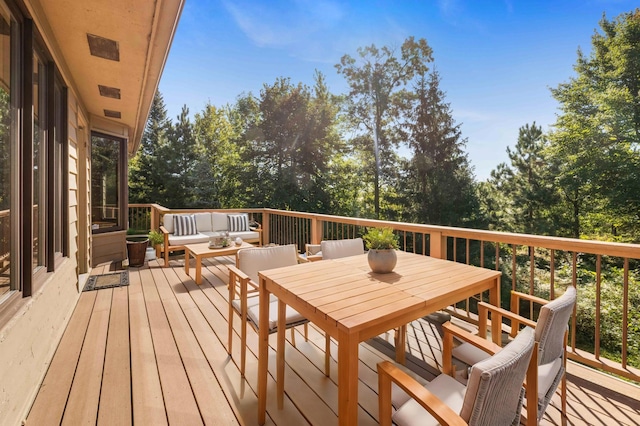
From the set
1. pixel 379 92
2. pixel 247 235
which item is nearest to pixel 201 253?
pixel 247 235

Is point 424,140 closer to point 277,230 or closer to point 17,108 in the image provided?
point 277,230

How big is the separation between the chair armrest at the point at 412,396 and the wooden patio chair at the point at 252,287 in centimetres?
100

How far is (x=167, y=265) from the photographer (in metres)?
5.06

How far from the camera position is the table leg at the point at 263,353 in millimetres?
1638

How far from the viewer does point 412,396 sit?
971 mm

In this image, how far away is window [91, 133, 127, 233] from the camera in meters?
5.02

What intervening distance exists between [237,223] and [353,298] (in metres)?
5.22

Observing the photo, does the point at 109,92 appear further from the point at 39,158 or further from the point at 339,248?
the point at 339,248

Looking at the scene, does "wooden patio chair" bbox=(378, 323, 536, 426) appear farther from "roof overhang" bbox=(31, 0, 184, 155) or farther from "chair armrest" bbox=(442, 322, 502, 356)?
"roof overhang" bbox=(31, 0, 184, 155)

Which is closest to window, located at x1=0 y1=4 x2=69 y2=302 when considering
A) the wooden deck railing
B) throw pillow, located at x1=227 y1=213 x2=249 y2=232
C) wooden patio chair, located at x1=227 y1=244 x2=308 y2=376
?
wooden patio chair, located at x1=227 y1=244 x2=308 y2=376

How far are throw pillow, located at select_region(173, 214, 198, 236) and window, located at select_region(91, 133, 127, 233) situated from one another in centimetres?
107

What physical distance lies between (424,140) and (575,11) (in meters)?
8.18

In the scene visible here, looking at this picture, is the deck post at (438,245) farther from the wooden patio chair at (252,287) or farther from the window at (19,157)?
the window at (19,157)

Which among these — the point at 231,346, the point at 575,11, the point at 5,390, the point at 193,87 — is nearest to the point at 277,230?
the point at 231,346
